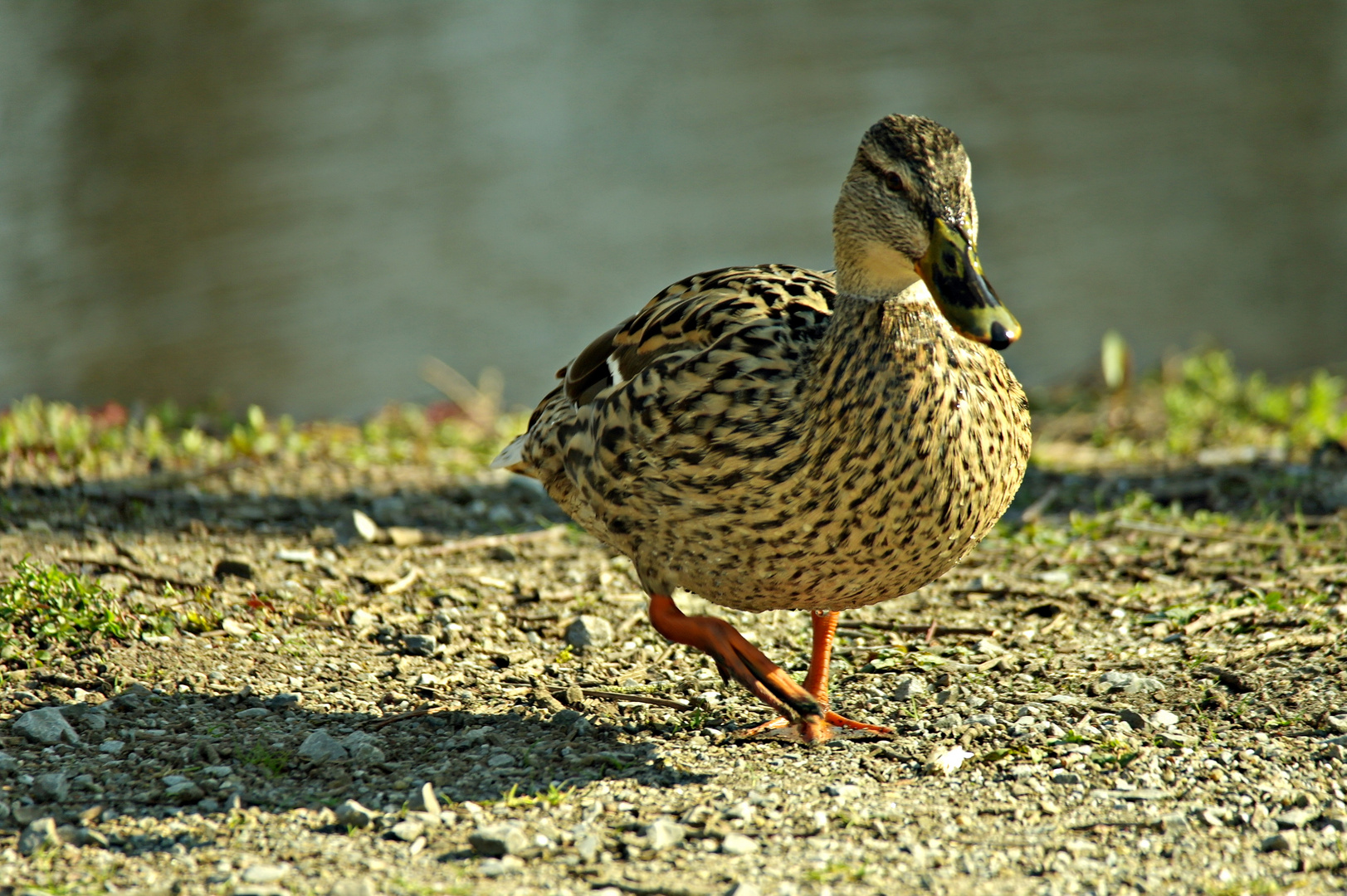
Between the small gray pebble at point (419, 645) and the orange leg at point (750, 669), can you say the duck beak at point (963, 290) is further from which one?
the small gray pebble at point (419, 645)

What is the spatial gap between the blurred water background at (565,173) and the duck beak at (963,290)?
257 inches

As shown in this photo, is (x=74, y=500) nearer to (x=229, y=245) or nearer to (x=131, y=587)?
(x=131, y=587)

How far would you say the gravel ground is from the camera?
112 inches

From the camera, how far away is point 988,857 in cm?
287

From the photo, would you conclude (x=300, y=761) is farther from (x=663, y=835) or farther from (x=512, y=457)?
(x=512, y=457)

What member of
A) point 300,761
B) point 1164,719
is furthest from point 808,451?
point 300,761

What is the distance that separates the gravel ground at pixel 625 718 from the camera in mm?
2857

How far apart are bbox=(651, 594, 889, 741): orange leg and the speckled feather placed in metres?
0.10

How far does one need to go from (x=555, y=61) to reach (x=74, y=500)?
→ 1003 centimetres

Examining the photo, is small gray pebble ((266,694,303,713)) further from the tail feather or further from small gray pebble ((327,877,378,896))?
small gray pebble ((327,877,378,896))

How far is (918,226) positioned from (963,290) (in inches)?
9.8

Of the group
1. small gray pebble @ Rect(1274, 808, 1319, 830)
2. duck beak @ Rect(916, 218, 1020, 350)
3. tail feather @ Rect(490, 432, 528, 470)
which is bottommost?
small gray pebble @ Rect(1274, 808, 1319, 830)

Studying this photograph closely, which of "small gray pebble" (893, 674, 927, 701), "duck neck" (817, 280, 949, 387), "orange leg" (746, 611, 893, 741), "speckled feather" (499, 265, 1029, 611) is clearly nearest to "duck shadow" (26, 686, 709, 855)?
"orange leg" (746, 611, 893, 741)

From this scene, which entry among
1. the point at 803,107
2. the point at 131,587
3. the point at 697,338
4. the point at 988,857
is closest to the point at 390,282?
the point at 803,107
